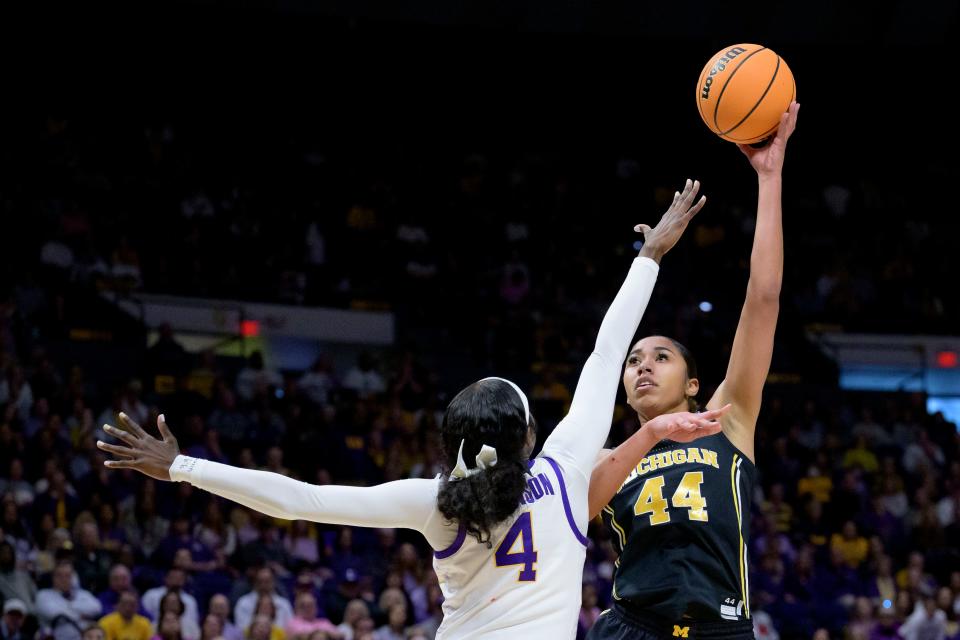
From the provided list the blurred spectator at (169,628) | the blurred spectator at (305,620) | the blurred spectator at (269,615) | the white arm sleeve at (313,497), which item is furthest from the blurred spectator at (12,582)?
the white arm sleeve at (313,497)

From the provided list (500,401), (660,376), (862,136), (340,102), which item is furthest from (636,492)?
(862,136)

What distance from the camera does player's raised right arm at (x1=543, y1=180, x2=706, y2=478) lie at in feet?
13.1

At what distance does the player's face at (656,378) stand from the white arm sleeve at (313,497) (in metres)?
1.65

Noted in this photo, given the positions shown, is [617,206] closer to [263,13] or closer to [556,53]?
[556,53]

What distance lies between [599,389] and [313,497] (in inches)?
38.6

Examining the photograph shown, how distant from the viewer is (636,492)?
503cm

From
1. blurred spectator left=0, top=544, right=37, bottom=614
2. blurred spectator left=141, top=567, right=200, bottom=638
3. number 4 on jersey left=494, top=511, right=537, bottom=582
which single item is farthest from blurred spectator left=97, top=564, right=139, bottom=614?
number 4 on jersey left=494, top=511, right=537, bottom=582

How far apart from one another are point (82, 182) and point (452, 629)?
56.8 ft

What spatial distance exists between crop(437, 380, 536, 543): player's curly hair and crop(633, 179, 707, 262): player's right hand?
0.85 m

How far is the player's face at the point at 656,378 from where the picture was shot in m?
5.20

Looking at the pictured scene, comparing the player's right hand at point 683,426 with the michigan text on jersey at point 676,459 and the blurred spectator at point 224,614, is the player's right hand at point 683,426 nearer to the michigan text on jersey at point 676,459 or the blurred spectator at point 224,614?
the michigan text on jersey at point 676,459

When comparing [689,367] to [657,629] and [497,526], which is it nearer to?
[657,629]

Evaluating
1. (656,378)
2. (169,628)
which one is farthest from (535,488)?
(169,628)

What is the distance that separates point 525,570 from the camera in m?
3.81
